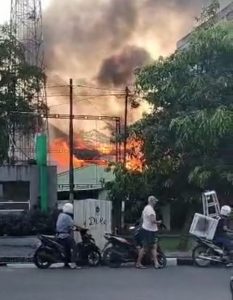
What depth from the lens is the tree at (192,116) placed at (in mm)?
18156

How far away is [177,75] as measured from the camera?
19281 mm

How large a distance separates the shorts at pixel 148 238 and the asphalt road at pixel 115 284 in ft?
2.26

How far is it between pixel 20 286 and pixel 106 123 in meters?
48.2

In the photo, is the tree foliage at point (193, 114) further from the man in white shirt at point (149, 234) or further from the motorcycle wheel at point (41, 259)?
the motorcycle wheel at point (41, 259)

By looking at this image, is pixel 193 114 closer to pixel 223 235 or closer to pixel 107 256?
pixel 223 235

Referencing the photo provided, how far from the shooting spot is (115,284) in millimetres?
11812

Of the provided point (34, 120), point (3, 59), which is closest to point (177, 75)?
point (3, 59)

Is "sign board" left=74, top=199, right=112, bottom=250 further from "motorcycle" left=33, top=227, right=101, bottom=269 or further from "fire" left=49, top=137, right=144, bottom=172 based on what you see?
"fire" left=49, top=137, right=144, bottom=172

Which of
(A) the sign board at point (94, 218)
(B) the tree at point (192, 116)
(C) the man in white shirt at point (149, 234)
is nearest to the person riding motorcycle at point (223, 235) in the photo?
(C) the man in white shirt at point (149, 234)

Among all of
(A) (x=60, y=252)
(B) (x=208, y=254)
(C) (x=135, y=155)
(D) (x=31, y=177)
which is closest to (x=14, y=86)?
(D) (x=31, y=177)

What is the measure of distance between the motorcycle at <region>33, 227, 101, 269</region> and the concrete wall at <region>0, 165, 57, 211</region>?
Result: 1634 centimetres

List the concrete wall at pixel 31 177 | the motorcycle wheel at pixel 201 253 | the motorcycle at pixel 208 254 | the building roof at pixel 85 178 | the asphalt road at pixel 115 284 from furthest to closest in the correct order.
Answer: the building roof at pixel 85 178, the concrete wall at pixel 31 177, the motorcycle wheel at pixel 201 253, the motorcycle at pixel 208 254, the asphalt road at pixel 115 284

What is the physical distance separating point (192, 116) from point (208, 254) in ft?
13.9

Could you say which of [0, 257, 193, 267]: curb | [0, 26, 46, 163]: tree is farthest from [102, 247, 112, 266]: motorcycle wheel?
[0, 26, 46, 163]: tree
